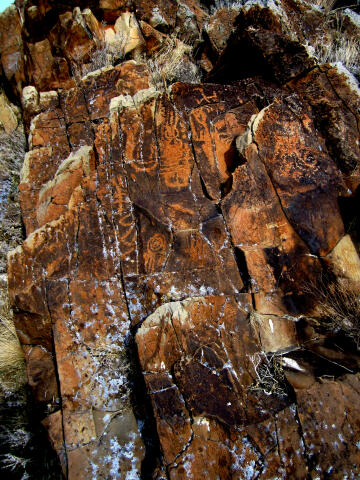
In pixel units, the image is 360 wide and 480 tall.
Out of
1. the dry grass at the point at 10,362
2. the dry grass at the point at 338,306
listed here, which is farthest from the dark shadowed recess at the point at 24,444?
the dry grass at the point at 338,306

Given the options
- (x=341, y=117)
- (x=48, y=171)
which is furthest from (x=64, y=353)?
(x=341, y=117)

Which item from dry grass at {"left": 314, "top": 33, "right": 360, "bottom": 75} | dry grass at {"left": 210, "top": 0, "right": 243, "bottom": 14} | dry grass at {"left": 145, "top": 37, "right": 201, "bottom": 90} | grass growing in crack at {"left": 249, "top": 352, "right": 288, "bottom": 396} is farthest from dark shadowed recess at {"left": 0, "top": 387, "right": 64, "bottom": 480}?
dry grass at {"left": 210, "top": 0, "right": 243, "bottom": 14}

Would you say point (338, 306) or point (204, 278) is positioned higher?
point (204, 278)

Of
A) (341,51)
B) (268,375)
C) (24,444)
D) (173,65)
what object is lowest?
(24,444)

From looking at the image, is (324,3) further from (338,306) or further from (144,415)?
(144,415)

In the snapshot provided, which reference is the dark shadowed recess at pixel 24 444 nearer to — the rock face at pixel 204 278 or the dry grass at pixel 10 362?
the dry grass at pixel 10 362

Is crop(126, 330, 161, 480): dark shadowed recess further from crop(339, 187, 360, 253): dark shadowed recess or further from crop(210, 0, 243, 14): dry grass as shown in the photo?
crop(210, 0, 243, 14): dry grass

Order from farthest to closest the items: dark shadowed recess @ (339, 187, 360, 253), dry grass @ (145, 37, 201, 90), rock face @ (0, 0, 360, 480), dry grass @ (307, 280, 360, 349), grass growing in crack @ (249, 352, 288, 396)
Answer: dry grass @ (145, 37, 201, 90)
dark shadowed recess @ (339, 187, 360, 253)
dry grass @ (307, 280, 360, 349)
grass growing in crack @ (249, 352, 288, 396)
rock face @ (0, 0, 360, 480)

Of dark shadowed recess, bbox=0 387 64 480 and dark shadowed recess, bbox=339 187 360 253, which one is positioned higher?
dark shadowed recess, bbox=339 187 360 253

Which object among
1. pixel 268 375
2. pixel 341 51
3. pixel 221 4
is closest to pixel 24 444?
pixel 268 375
